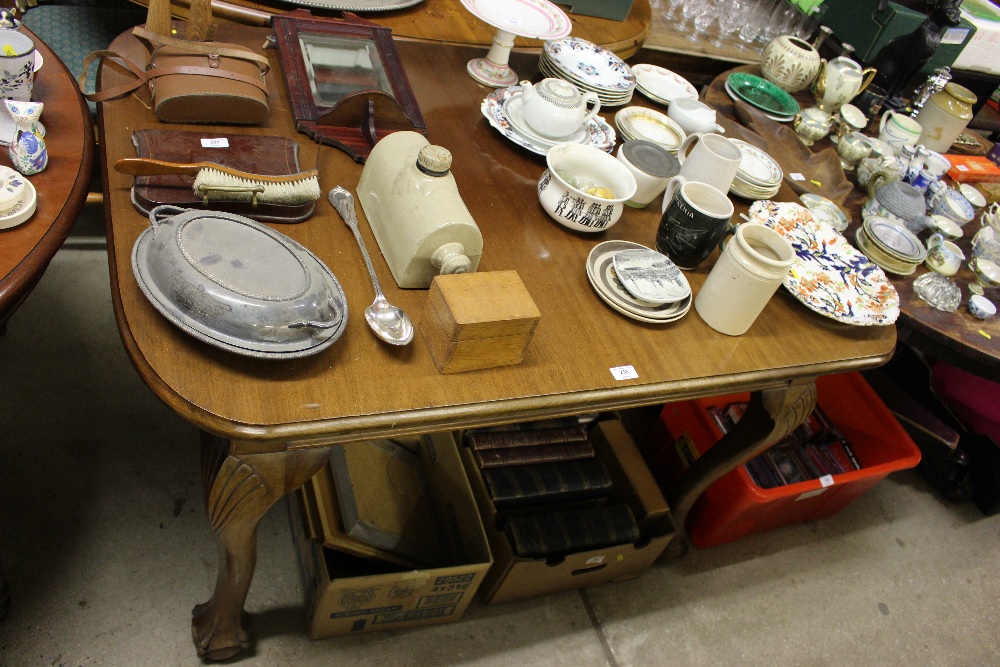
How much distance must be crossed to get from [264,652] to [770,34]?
9.91ft

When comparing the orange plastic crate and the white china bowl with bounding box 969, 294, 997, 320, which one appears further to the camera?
the orange plastic crate

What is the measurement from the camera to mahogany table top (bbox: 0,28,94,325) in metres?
1.07

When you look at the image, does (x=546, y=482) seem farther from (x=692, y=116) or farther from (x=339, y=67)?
(x=339, y=67)

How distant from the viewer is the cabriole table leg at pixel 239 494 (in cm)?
103

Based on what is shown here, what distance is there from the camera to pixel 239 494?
1072 millimetres

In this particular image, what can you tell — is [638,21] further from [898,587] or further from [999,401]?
[898,587]

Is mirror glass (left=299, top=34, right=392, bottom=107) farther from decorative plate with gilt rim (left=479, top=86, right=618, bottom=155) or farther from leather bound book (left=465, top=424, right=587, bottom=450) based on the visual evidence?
leather bound book (left=465, top=424, right=587, bottom=450)

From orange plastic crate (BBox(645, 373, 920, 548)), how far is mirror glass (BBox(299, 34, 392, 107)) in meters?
1.24

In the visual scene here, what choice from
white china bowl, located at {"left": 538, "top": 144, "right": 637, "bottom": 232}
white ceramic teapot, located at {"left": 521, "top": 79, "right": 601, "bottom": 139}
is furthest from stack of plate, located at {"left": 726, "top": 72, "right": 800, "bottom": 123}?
white china bowl, located at {"left": 538, "top": 144, "right": 637, "bottom": 232}

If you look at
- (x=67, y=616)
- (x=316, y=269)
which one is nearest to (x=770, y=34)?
(x=316, y=269)

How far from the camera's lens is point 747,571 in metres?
2.11

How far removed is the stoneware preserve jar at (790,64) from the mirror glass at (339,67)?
1393mm

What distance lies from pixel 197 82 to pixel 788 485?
5.75 ft

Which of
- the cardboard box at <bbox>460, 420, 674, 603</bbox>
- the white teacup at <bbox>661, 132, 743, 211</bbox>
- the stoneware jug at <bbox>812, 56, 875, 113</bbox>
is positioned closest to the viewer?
the white teacup at <bbox>661, 132, 743, 211</bbox>
